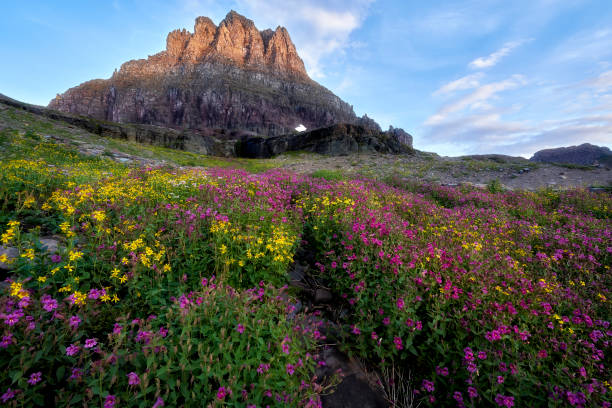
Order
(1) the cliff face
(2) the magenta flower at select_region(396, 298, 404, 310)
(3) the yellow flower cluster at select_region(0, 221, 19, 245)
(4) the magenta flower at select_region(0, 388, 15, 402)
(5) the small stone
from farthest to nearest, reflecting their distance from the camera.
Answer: (1) the cliff face
(5) the small stone
(2) the magenta flower at select_region(396, 298, 404, 310)
(3) the yellow flower cluster at select_region(0, 221, 19, 245)
(4) the magenta flower at select_region(0, 388, 15, 402)

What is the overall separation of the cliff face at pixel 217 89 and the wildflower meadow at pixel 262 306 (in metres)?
118

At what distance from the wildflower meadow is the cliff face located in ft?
386

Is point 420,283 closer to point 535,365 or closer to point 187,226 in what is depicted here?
point 535,365

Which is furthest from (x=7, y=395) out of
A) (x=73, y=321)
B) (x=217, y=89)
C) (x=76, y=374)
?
(x=217, y=89)

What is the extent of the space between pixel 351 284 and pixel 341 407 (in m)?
1.61

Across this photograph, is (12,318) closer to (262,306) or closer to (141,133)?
(262,306)

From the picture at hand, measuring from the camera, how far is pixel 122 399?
2014mm

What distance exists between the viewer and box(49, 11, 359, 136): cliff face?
4532 inches

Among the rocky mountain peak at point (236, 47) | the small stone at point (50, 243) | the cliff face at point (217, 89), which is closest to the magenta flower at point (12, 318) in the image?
the small stone at point (50, 243)

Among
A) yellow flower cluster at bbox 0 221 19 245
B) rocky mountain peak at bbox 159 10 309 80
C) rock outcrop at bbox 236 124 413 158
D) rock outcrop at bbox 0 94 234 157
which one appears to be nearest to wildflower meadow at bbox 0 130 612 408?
yellow flower cluster at bbox 0 221 19 245

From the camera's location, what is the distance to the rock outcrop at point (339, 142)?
37.7 metres

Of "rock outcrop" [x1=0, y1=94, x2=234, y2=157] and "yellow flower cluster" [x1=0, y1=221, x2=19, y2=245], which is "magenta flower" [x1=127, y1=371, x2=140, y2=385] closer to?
"yellow flower cluster" [x1=0, y1=221, x2=19, y2=245]

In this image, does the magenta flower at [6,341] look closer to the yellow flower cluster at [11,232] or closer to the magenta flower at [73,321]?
the magenta flower at [73,321]

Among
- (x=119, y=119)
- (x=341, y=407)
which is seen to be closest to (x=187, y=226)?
(x=341, y=407)
